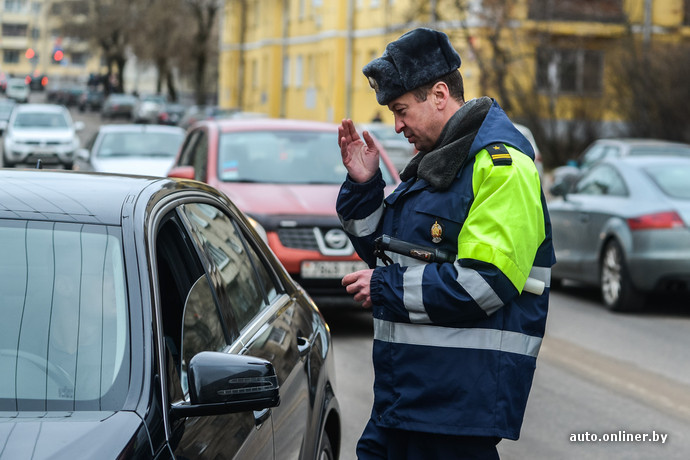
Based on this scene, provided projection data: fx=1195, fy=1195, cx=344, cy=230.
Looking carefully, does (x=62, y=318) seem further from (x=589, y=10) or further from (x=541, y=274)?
(x=589, y=10)

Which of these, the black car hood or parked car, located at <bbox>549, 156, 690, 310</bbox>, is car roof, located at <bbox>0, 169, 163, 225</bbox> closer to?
the black car hood

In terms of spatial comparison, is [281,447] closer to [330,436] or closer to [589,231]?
[330,436]

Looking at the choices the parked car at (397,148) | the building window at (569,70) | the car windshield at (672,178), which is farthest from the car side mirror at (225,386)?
the building window at (569,70)

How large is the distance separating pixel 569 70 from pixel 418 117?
129 ft

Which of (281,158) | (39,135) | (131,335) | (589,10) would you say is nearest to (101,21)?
(589,10)

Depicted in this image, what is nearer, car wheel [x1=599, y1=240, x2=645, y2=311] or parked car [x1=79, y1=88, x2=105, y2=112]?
car wheel [x1=599, y1=240, x2=645, y2=311]

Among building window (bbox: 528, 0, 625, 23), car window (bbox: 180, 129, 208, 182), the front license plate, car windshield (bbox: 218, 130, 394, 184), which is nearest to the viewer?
the front license plate

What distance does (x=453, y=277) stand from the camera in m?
3.16

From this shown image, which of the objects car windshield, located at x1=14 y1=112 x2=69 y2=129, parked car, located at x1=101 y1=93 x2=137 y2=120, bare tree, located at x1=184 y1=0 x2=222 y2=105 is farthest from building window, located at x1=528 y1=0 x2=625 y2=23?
parked car, located at x1=101 y1=93 x2=137 y2=120

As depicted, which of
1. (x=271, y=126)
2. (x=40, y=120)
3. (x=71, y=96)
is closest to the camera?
(x=271, y=126)

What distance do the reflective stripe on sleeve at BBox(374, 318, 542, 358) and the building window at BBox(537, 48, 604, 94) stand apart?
3506cm

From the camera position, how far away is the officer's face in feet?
11.1

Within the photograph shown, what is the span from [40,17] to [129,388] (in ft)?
497

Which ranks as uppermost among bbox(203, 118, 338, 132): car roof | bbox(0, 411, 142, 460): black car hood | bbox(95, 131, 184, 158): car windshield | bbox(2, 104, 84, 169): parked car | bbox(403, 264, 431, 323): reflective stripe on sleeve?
bbox(403, 264, 431, 323): reflective stripe on sleeve
